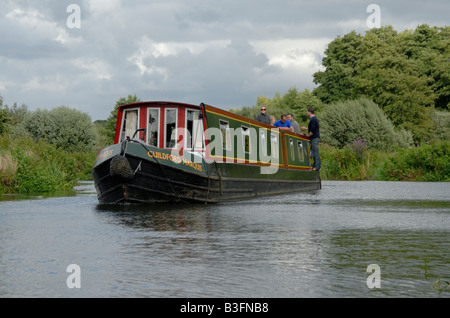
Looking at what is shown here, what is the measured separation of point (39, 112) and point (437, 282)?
52.4 meters

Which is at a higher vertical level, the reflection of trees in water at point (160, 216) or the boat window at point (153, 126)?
the boat window at point (153, 126)

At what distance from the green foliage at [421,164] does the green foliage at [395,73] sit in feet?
96.3

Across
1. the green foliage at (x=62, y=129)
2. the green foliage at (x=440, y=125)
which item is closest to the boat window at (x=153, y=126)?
the green foliage at (x=62, y=129)

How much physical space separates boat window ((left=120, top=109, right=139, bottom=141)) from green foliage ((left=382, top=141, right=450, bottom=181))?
18.9 metres

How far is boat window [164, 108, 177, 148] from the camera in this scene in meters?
16.5

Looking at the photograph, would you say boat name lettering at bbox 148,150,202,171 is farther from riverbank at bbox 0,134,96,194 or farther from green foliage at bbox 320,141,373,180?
green foliage at bbox 320,141,373,180

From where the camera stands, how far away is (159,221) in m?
11.4

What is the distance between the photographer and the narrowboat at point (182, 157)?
1478 centimetres

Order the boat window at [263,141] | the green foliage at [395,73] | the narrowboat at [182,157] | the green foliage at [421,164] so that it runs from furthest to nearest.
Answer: the green foliage at [395,73], the green foliage at [421,164], the boat window at [263,141], the narrowboat at [182,157]

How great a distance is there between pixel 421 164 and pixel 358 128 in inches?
768

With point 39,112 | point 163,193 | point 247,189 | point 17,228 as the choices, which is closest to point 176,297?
point 17,228

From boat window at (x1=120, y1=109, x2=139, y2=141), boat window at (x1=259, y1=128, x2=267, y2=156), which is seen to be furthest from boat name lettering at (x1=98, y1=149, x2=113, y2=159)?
boat window at (x1=259, y1=128, x2=267, y2=156)

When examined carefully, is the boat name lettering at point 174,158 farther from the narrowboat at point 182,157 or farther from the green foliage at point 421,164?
the green foliage at point 421,164

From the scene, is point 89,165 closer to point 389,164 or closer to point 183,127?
point 389,164
